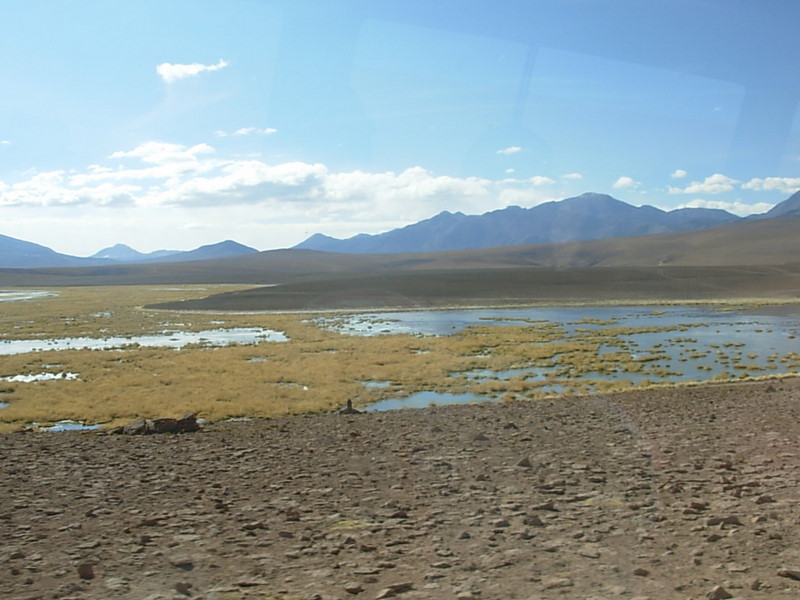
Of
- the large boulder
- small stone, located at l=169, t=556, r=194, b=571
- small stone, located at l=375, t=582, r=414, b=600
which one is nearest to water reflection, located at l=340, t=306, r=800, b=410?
the large boulder

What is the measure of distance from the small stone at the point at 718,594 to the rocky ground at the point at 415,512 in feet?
0.05

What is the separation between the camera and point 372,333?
46.8m

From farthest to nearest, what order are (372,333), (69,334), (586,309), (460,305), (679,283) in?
(679,283), (460,305), (586,309), (69,334), (372,333)

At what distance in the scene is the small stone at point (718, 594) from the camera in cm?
590

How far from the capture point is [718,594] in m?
5.92

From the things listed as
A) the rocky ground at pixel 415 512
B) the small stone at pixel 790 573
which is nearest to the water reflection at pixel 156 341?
the rocky ground at pixel 415 512

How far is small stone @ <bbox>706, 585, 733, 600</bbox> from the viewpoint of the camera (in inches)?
232

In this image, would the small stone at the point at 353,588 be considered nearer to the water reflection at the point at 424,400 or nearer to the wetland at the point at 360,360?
the wetland at the point at 360,360

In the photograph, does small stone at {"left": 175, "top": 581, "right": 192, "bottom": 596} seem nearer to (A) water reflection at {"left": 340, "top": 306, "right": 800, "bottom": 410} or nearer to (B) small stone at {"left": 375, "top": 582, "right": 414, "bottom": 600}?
(B) small stone at {"left": 375, "top": 582, "right": 414, "bottom": 600}

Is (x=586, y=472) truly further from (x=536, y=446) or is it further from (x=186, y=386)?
(x=186, y=386)

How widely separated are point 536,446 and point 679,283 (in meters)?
86.5

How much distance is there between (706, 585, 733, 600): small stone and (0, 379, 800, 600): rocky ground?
0.05 feet

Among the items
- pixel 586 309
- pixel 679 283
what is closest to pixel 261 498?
pixel 586 309

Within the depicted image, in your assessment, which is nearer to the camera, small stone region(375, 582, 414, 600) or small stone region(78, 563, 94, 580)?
small stone region(375, 582, 414, 600)
